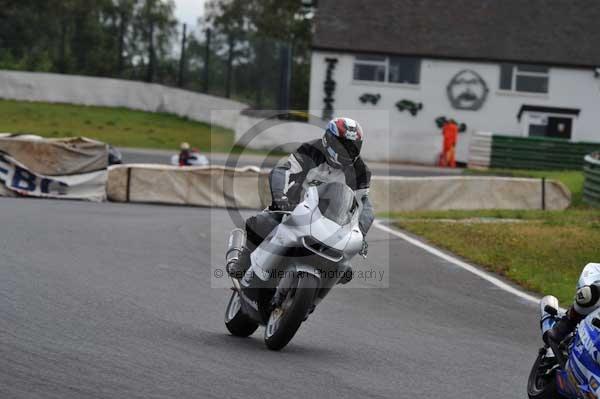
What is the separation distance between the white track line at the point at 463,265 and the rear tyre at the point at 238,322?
4.61 metres

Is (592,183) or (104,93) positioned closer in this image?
(592,183)

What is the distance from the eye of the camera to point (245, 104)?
4297 centimetres

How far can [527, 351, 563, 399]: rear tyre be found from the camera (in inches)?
255

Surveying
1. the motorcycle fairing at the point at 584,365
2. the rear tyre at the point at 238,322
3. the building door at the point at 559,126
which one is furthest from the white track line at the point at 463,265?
the building door at the point at 559,126

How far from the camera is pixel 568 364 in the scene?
6160 mm

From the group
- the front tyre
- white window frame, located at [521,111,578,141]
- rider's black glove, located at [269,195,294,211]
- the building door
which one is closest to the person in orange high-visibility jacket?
white window frame, located at [521,111,578,141]

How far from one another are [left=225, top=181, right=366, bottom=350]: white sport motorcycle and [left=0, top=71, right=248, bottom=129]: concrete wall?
3673cm

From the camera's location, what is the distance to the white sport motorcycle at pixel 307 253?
7.59 meters

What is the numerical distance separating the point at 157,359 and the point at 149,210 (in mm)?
13705

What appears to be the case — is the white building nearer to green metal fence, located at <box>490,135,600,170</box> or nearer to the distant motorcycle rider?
green metal fence, located at <box>490,135,600,170</box>

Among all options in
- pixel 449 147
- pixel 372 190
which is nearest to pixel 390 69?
pixel 449 147

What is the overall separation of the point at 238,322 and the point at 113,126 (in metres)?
34.6

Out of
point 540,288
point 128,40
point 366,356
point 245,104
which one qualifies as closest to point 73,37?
point 128,40

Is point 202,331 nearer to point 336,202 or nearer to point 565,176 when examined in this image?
point 336,202
